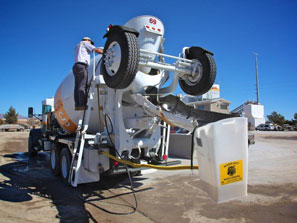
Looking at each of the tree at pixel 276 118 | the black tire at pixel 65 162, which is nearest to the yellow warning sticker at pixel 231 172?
the black tire at pixel 65 162

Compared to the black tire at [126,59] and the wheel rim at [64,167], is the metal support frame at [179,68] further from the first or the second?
the wheel rim at [64,167]

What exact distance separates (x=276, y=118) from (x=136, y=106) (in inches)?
2566

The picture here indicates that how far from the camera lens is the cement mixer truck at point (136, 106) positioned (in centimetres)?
441

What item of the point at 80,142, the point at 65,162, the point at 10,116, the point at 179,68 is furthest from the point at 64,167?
the point at 10,116

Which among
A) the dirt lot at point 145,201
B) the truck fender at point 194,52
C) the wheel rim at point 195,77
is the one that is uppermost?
the truck fender at point 194,52

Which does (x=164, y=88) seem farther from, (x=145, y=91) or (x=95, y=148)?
(x=95, y=148)

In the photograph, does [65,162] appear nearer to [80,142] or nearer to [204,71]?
[80,142]

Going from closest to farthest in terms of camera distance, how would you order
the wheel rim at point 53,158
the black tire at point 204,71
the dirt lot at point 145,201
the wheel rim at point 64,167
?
the dirt lot at point 145,201, the black tire at point 204,71, the wheel rim at point 64,167, the wheel rim at point 53,158

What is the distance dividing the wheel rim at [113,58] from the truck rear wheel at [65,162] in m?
2.81

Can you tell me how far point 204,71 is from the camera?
485 cm

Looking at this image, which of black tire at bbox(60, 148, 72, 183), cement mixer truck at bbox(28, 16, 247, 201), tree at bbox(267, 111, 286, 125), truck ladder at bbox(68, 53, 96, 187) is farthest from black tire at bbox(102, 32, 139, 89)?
tree at bbox(267, 111, 286, 125)

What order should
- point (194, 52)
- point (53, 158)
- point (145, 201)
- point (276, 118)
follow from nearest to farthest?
1. point (145, 201)
2. point (194, 52)
3. point (53, 158)
4. point (276, 118)

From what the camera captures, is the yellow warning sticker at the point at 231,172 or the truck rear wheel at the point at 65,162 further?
the truck rear wheel at the point at 65,162

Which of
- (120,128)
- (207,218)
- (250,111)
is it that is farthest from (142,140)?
(250,111)
